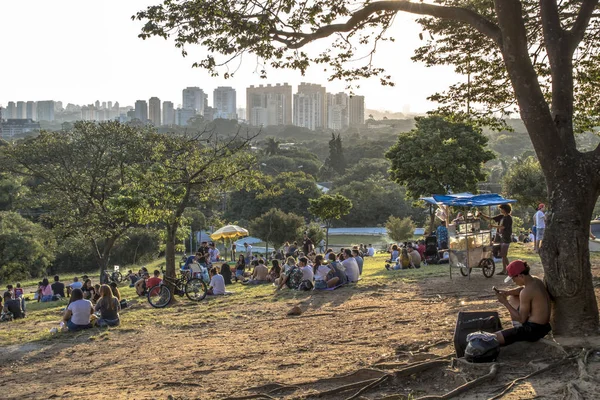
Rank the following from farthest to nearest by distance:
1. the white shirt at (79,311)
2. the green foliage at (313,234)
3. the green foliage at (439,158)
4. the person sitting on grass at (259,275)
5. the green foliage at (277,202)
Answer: the green foliage at (277,202), the green foliage at (313,234), the green foliage at (439,158), the person sitting on grass at (259,275), the white shirt at (79,311)

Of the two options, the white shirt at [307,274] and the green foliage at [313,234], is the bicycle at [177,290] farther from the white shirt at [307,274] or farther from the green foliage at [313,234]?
the green foliage at [313,234]

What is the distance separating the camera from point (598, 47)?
42.3ft

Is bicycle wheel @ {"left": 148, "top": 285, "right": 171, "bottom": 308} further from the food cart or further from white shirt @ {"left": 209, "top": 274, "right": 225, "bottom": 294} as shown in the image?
the food cart

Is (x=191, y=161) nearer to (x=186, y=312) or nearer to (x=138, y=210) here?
(x=138, y=210)

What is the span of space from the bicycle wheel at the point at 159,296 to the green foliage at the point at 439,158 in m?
15.8

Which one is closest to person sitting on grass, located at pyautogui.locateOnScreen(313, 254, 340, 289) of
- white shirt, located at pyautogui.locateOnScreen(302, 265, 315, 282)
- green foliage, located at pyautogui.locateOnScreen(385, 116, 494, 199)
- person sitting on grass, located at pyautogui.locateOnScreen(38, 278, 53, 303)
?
white shirt, located at pyautogui.locateOnScreen(302, 265, 315, 282)

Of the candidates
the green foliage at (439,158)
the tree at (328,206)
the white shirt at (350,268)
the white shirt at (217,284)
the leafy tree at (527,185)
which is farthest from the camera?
the leafy tree at (527,185)

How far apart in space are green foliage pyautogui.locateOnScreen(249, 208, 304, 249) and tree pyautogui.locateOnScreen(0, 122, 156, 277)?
11557mm

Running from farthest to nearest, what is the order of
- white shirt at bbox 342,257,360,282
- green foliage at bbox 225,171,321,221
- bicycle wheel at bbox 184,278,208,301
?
green foliage at bbox 225,171,321,221, bicycle wheel at bbox 184,278,208,301, white shirt at bbox 342,257,360,282

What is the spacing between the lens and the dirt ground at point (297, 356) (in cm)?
719

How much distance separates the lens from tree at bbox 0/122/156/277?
2653 centimetres

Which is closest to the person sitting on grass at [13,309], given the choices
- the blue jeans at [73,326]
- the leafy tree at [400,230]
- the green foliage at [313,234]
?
the blue jeans at [73,326]

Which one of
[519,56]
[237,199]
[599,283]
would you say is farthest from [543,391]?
[237,199]

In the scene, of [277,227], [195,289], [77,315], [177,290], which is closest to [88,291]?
[177,290]
